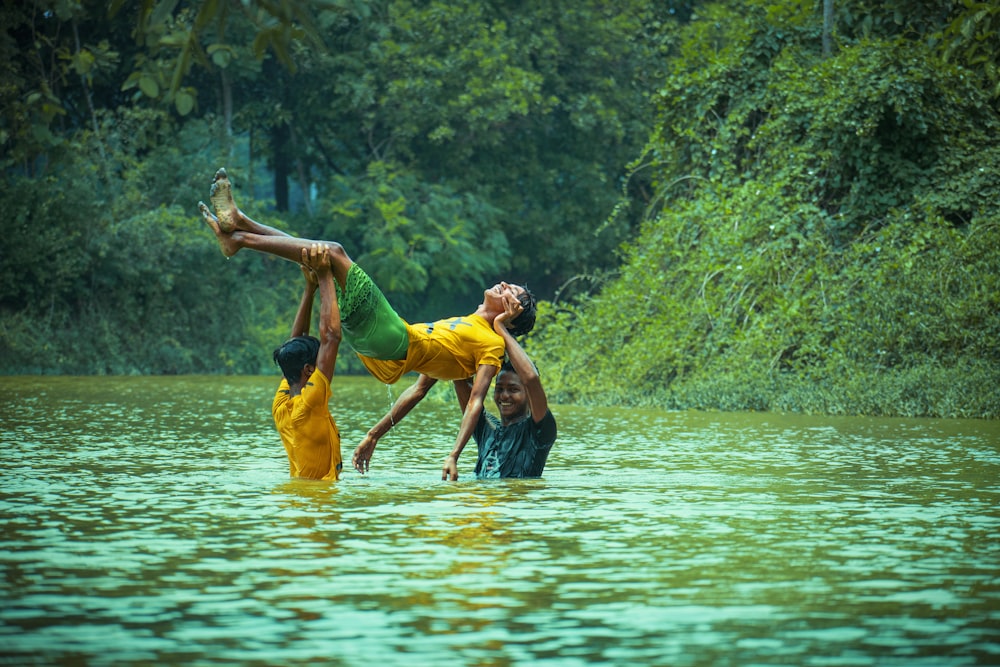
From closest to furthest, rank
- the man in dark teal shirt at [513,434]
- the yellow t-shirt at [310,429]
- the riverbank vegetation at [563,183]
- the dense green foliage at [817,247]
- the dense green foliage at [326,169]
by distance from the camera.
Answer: the yellow t-shirt at [310,429] → the man in dark teal shirt at [513,434] → the dense green foliage at [817,247] → the riverbank vegetation at [563,183] → the dense green foliage at [326,169]

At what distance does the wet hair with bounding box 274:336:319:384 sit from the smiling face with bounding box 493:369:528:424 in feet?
4.70

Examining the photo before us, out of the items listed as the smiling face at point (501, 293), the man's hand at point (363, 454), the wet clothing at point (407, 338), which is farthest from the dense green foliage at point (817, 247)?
the man's hand at point (363, 454)

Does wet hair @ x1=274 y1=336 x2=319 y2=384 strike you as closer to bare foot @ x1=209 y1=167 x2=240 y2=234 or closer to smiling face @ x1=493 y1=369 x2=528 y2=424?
bare foot @ x1=209 y1=167 x2=240 y2=234

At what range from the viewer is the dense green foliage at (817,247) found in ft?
63.5

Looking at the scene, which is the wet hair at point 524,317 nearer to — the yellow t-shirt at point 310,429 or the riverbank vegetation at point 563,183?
the yellow t-shirt at point 310,429

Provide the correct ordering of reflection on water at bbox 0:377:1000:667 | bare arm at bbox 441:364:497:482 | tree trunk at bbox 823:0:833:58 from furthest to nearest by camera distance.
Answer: tree trunk at bbox 823:0:833:58 < bare arm at bbox 441:364:497:482 < reflection on water at bbox 0:377:1000:667

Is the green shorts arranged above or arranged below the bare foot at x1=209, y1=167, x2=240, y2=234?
below

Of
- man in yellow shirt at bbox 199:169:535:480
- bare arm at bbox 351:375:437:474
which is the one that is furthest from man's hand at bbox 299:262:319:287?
bare arm at bbox 351:375:437:474

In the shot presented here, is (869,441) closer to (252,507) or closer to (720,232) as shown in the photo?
(252,507)

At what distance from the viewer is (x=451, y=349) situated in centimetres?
1055

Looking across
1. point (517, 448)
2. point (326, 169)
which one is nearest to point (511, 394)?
point (517, 448)

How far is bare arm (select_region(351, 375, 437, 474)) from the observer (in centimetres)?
1078

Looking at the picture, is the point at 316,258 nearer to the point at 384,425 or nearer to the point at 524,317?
the point at 384,425

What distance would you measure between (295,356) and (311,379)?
20 centimetres
